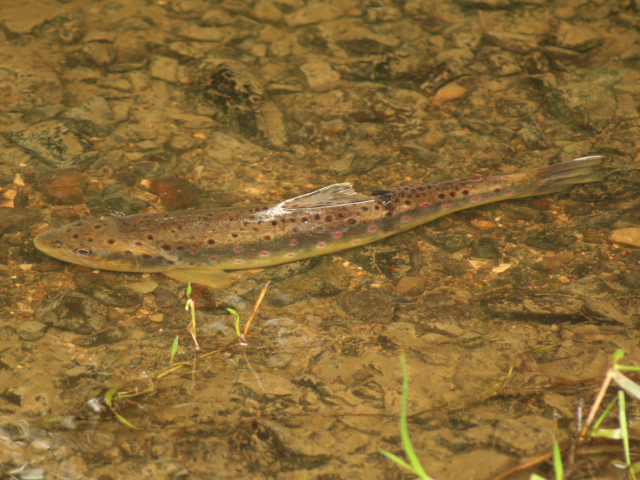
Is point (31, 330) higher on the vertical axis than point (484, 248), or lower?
lower

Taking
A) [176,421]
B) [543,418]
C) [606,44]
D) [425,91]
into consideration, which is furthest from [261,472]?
[606,44]

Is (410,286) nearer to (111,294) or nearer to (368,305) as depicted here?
(368,305)

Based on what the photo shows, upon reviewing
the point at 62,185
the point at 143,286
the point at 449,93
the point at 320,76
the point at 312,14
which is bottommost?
the point at 143,286

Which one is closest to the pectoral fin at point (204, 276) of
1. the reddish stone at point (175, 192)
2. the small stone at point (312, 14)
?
the reddish stone at point (175, 192)

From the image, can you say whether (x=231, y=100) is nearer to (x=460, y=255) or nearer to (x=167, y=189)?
(x=167, y=189)

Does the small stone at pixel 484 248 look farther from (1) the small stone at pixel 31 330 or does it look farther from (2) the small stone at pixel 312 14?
(2) the small stone at pixel 312 14

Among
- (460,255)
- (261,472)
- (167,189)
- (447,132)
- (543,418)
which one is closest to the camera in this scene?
(261,472)

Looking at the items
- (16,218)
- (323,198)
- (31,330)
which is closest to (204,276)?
(323,198)
